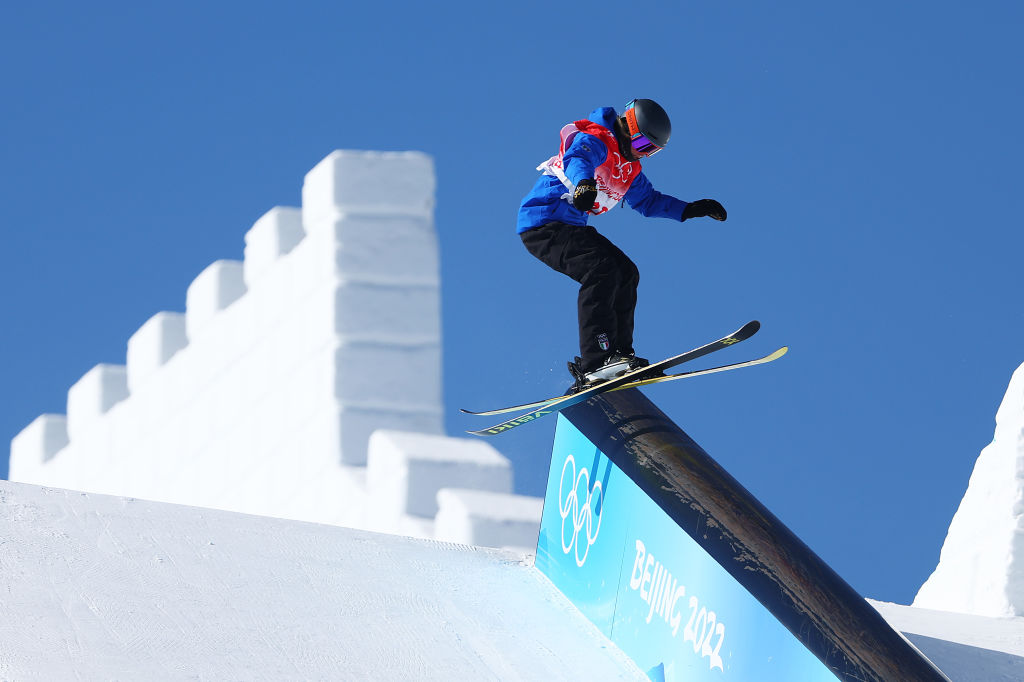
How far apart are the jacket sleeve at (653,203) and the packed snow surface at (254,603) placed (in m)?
1.60

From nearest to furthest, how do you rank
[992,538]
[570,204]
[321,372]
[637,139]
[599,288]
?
[599,288], [637,139], [570,204], [992,538], [321,372]

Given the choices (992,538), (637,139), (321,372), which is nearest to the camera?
(637,139)

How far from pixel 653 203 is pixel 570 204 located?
1.24 feet

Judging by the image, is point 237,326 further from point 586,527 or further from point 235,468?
point 586,527

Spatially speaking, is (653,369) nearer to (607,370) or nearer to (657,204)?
(607,370)

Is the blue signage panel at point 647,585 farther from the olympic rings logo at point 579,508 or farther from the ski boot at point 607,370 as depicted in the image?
the ski boot at point 607,370

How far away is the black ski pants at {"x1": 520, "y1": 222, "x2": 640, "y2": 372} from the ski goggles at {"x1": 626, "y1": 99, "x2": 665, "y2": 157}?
14.5 inches

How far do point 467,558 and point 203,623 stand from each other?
5.21ft

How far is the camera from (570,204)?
582 centimetres

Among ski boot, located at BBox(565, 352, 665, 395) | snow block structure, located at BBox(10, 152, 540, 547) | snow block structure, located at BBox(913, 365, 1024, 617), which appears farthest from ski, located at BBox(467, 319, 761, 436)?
snow block structure, located at BBox(913, 365, 1024, 617)

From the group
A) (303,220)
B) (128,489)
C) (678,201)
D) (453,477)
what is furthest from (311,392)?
(678,201)

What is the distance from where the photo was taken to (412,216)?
10.4 metres

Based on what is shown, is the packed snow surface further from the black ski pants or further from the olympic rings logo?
the black ski pants

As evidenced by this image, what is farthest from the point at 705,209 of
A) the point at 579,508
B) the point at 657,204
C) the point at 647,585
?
the point at 647,585
